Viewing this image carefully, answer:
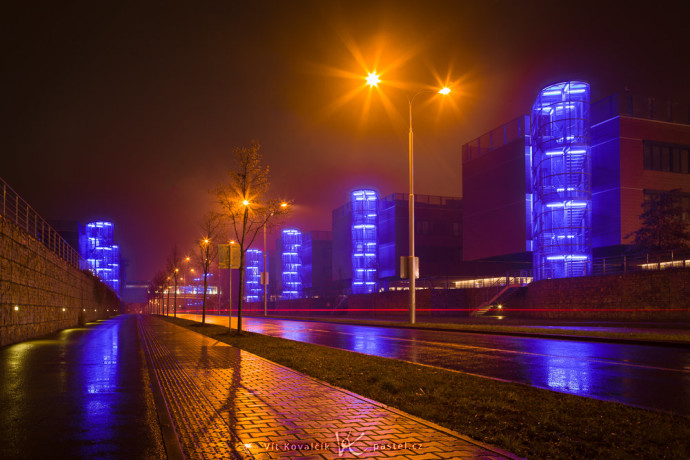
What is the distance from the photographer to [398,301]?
56969 mm

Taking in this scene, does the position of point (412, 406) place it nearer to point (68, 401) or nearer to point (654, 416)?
point (654, 416)

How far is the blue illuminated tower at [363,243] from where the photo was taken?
88.1 m

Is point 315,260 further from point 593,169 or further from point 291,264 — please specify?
point 593,169

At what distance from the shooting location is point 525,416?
648 centimetres

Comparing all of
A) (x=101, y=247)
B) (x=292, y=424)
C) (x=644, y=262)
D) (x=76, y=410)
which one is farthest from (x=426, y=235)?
(x=101, y=247)

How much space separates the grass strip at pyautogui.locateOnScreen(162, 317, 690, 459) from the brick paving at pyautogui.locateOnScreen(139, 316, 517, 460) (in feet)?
1.37

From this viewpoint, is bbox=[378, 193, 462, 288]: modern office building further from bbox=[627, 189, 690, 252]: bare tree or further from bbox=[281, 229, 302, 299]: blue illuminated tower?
bbox=[627, 189, 690, 252]: bare tree

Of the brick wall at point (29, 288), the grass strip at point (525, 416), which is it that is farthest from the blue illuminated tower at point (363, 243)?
the grass strip at point (525, 416)

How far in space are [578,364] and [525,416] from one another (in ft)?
21.7

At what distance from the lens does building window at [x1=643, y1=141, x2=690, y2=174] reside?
5075 centimetres

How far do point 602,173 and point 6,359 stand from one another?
50.0 meters

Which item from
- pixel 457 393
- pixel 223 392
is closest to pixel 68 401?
pixel 223 392

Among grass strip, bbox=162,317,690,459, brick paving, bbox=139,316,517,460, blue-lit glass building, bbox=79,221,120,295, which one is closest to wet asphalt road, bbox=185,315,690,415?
grass strip, bbox=162,317,690,459

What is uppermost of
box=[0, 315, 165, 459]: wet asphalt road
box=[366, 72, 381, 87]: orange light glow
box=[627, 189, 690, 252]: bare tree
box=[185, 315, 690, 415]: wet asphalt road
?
box=[366, 72, 381, 87]: orange light glow
